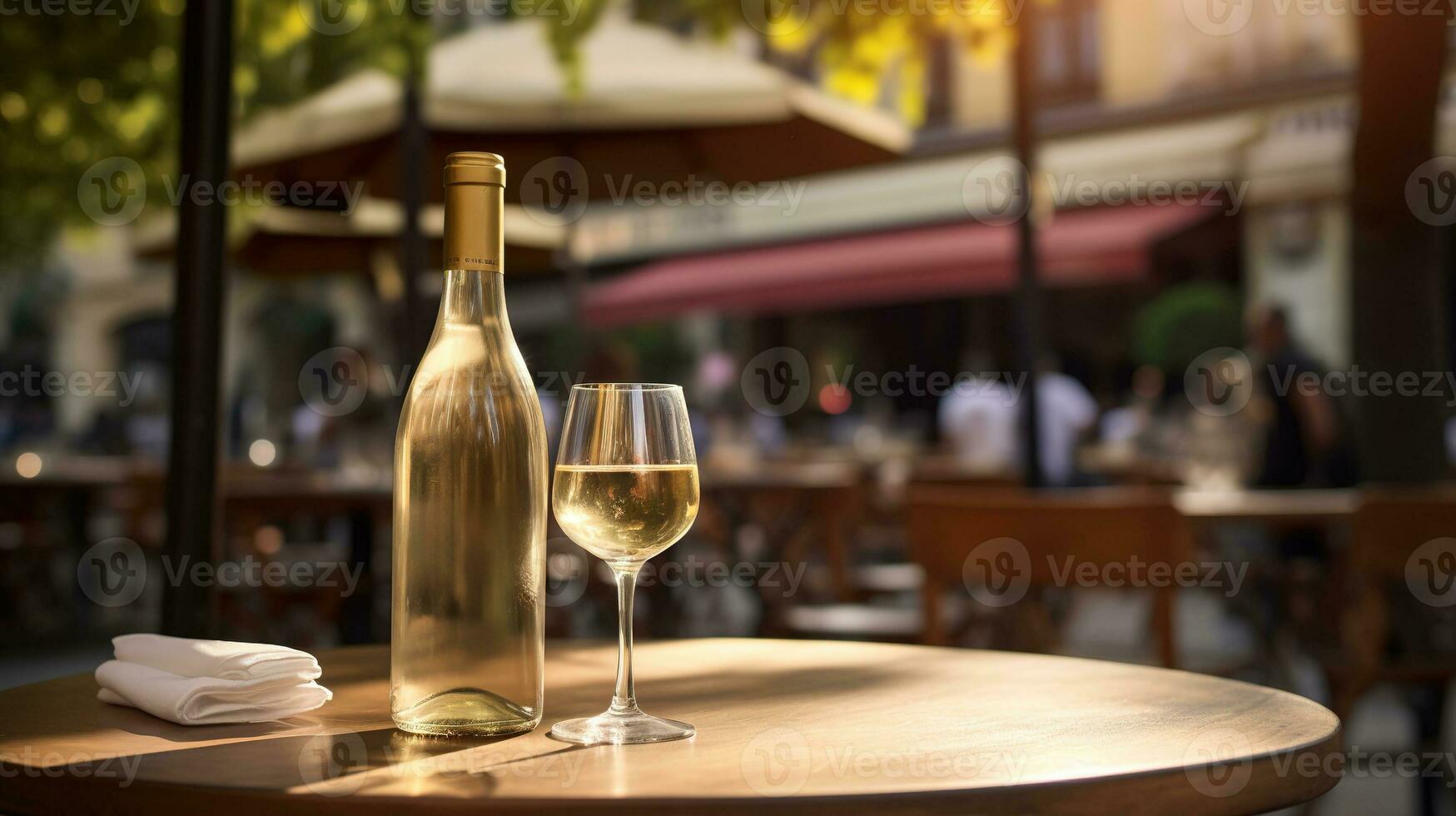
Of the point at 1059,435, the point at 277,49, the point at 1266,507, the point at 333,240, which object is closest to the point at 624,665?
the point at 1266,507

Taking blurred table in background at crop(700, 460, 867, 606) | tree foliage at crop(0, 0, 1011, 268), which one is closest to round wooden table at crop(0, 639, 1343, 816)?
tree foliage at crop(0, 0, 1011, 268)

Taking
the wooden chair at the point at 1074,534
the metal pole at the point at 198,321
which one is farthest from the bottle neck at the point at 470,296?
the wooden chair at the point at 1074,534

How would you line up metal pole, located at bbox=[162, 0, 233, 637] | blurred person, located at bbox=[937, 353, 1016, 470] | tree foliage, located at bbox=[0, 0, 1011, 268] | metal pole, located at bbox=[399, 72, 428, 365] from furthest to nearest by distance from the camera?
blurred person, located at bbox=[937, 353, 1016, 470], tree foliage, located at bbox=[0, 0, 1011, 268], metal pole, located at bbox=[399, 72, 428, 365], metal pole, located at bbox=[162, 0, 233, 637]

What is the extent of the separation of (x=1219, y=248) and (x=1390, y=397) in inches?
359

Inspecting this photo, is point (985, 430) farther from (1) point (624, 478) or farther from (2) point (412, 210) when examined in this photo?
(1) point (624, 478)

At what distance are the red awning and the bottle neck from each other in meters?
10.3

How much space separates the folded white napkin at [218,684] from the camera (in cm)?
101

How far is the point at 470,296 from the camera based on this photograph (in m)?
1.03

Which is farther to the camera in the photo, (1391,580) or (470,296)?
(1391,580)

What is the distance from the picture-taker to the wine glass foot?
947 millimetres

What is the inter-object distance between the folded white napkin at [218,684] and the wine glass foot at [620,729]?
0.21 meters

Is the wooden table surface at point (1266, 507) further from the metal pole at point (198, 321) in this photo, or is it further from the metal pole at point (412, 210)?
the metal pole at point (198, 321)

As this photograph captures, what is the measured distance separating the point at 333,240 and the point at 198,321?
19.3 ft

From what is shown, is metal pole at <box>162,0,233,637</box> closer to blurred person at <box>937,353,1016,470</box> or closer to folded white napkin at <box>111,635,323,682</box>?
folded white napkin at <box>111,635,323,682</box>
